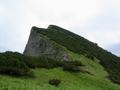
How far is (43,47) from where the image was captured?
6412 cm

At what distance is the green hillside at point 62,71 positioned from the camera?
Answer: 34719 mm

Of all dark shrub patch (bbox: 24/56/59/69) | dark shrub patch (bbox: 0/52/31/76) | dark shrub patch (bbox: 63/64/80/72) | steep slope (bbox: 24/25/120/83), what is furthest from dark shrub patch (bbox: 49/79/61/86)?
steep slope (bbox: 24/25/120/83)

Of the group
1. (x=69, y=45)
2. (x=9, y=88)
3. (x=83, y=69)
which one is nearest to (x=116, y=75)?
(x=83, y=69)

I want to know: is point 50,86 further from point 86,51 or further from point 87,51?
point 87,51

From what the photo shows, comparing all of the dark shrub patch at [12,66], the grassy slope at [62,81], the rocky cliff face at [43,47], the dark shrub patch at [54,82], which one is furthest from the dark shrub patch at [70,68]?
the rocky cliff face at [43,47]

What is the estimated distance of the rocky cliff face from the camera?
58797 millimetres

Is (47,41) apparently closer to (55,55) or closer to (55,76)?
(55,55)

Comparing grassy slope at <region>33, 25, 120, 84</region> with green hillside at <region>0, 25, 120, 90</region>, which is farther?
grassy slope at <region>33, 25, 120, 84</region>

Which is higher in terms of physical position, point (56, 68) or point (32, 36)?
point (32, 36)

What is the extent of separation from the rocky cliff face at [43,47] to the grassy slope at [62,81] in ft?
19.3

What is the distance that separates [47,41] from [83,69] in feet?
46.1

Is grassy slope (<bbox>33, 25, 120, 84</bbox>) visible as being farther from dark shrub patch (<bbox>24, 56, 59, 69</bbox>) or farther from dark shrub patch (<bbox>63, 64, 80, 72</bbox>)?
dark shrub patch (<bbox>24, 56, 59, 69</bbox>)

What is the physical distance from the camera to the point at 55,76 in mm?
41156

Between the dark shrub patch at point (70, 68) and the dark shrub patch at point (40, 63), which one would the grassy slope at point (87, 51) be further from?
the dark shrub patch at point (40, 63)
